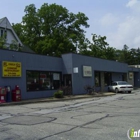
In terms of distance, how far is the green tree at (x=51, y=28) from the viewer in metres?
46.6

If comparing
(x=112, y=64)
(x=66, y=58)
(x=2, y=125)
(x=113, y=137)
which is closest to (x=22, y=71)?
(x=66, y=58)

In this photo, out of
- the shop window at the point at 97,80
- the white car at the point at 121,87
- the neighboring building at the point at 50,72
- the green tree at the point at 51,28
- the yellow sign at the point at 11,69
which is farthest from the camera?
the green tree at the point at 51,28

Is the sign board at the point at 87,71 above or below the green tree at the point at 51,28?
below

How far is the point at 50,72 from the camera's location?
2364 centimetres

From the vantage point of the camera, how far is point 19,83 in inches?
776

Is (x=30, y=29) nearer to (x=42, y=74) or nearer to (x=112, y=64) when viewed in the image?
(x=112, y=64)

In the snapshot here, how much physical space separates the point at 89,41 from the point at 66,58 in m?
28.8

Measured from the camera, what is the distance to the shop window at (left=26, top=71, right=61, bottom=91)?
21141 mm

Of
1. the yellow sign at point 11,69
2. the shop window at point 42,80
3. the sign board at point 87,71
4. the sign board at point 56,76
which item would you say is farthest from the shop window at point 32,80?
the sign board at point 87,71

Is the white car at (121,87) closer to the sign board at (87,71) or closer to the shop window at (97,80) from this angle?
the shop window at (97,80)

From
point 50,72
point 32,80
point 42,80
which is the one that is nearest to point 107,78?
point 50,72

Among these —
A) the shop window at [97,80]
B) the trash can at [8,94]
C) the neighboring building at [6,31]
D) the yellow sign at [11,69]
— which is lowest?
the trash can at [8,94]

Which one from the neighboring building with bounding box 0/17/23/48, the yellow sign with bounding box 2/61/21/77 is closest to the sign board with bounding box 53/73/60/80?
the yellow sign with bounding box 2/61/21/77

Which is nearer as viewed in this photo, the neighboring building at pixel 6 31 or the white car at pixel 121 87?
the white car at pixel 121 87
